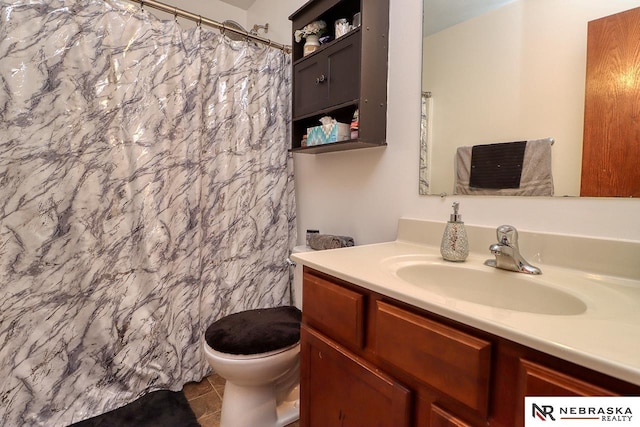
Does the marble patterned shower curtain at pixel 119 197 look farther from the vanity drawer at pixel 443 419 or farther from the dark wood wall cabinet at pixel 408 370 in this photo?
the vanity drawer at pixel 443 419

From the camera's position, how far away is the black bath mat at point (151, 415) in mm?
1261

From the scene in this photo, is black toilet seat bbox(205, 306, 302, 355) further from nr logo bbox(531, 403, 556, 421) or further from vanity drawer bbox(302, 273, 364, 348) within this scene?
nr logo bbox(531, 403, 556, 421)

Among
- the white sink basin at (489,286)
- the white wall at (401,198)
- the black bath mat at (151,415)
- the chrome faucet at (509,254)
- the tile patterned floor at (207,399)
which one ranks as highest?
the white wall at (401,198)

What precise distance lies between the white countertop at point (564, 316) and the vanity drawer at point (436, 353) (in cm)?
4

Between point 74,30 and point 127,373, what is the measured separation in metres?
1.57

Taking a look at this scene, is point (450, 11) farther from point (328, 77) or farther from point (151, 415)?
point (151, 415)

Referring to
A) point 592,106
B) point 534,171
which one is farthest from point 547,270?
point 592,106

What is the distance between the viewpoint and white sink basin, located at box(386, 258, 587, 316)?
680 mm

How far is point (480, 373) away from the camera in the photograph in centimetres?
49

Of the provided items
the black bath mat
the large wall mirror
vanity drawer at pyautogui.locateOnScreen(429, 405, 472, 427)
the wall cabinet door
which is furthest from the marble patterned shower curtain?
vanity drawer at pyautogui.locateOnScreen(429, 405, 472, 427)

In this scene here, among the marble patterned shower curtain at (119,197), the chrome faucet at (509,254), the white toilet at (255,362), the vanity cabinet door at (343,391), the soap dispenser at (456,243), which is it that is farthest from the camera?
the marble patterned shower curtain at (119,197)

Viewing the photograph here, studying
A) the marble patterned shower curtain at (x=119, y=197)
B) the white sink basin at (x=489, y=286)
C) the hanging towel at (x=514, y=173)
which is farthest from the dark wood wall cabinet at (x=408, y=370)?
the marble patterned shower curtain at (x=119, y=197)

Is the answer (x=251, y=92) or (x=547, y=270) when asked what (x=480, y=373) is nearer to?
(x=547, y=270)

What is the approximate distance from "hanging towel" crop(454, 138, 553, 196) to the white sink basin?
270 mm
